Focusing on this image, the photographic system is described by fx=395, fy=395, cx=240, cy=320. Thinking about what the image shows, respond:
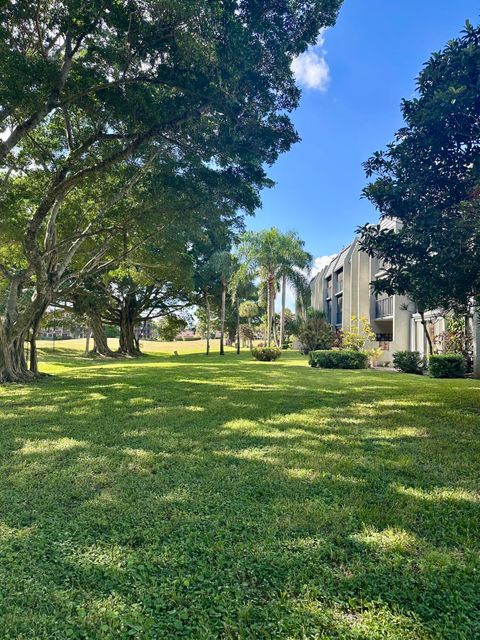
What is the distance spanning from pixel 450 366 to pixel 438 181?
31.8 feet

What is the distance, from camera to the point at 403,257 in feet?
21.9

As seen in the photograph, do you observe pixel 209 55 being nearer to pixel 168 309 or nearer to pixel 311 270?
pixel 311 270

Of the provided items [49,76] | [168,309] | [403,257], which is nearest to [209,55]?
[49,76]

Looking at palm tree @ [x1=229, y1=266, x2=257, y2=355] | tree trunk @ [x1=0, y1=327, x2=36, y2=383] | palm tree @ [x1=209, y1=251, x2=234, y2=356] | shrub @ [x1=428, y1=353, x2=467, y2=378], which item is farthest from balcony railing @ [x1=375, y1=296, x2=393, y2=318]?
tree trunk @ [x1=0, y1=327, x2=36, y2=383]

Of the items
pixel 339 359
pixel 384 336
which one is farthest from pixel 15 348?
pixel 384 336

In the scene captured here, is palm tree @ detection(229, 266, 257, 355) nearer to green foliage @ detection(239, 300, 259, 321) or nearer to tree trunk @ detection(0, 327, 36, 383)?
green foliage @ detection(239, 300, 259, 321)

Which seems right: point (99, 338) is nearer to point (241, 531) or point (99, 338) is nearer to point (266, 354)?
point (266, 354)

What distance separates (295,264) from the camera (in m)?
28.9

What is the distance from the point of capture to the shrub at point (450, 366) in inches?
546

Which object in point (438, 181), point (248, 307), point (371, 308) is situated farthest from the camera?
point (248, 307)

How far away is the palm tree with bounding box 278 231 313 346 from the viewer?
28484mm

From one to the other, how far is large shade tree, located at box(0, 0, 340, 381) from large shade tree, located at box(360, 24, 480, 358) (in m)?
2.92

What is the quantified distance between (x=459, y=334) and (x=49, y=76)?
1547 centimetres

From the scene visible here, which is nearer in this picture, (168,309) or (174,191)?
(174,191)
